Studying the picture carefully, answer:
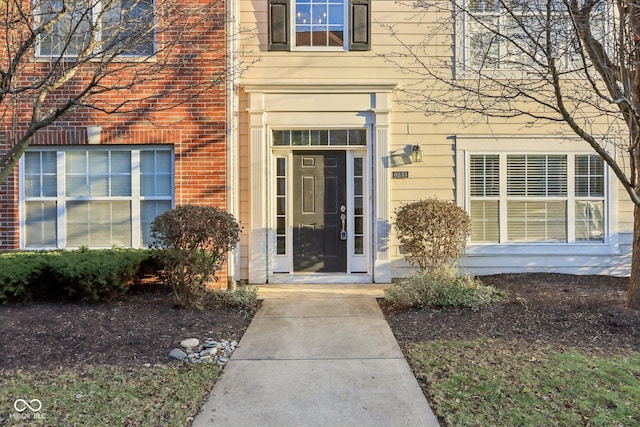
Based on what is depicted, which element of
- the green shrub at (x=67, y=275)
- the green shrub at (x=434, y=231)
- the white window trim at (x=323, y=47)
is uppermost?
the white window trim at (x=323, y=47)

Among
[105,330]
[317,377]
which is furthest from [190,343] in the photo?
[317,377]

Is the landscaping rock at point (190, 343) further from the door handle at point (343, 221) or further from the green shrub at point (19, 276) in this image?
the door handle at point (343, 221)

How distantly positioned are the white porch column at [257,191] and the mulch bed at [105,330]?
1.71 metres

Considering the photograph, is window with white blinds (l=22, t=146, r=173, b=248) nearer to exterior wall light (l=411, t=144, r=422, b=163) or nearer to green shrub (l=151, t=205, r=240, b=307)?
green shrub (l=151, t=205, r=240, b=307)

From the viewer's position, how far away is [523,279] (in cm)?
723

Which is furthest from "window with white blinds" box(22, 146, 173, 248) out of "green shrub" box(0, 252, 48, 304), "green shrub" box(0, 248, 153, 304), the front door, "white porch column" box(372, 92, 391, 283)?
"white porch column" box(372, 92, 391, 283)

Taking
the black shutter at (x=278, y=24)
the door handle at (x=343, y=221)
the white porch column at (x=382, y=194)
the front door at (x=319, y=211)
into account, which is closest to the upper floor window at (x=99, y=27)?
the black shutter at (x=278, y=24)

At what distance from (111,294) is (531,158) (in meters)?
6.99

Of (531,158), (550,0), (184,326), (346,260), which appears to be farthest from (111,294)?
(531,158)

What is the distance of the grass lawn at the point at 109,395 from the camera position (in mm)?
2945

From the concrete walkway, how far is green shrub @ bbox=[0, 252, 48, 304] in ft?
9.45

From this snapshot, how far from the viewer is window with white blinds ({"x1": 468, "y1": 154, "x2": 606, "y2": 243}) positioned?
7.83m

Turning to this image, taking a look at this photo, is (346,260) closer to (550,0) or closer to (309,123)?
(309,123)

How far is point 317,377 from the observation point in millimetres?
3719
